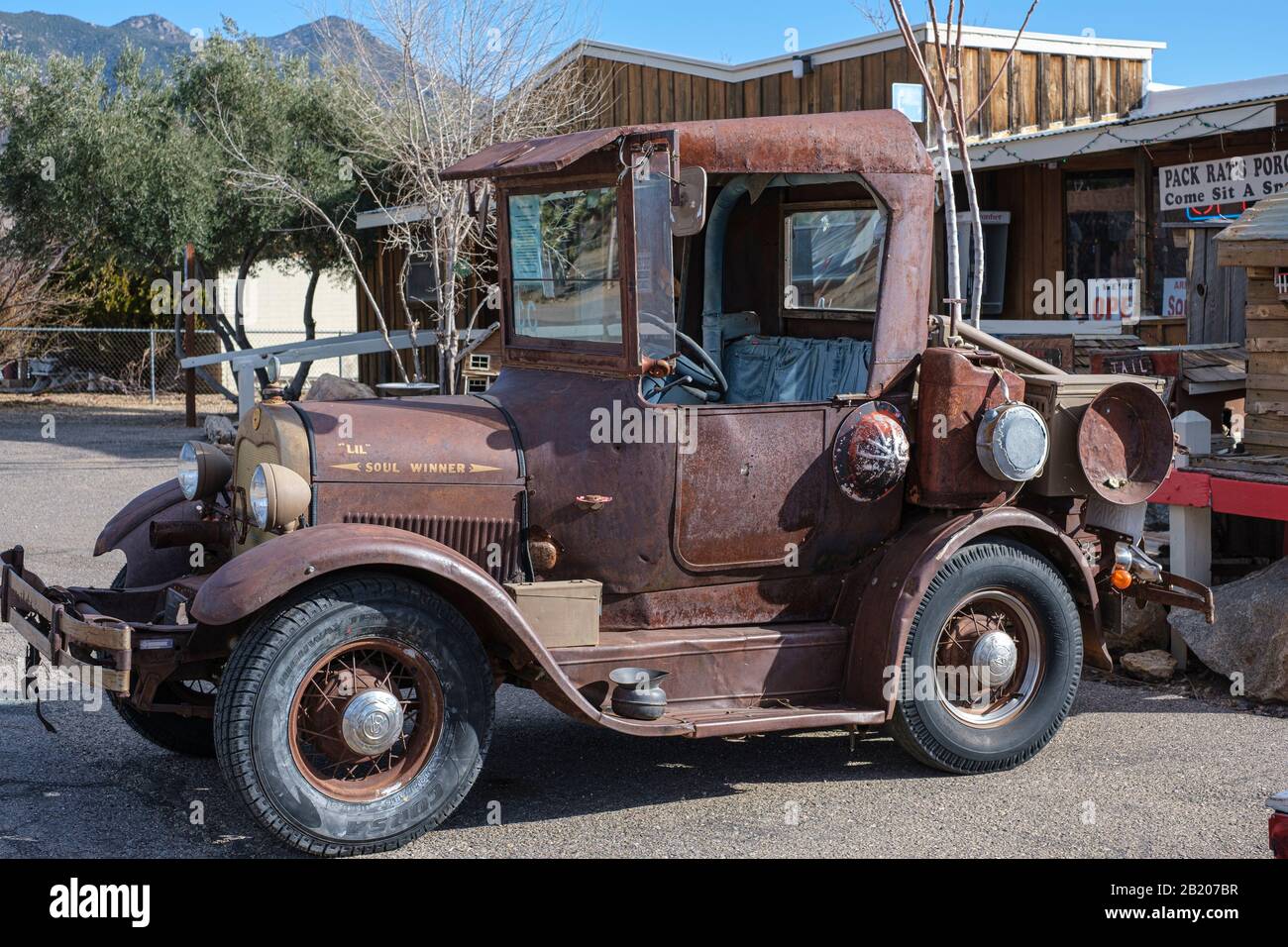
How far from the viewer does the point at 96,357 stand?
2584cm

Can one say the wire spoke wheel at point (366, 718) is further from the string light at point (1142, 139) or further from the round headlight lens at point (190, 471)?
the string light at point (1142, 139)

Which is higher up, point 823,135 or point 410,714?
point 823,135

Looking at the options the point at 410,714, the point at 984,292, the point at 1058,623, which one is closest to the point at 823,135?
the point at 1058,623

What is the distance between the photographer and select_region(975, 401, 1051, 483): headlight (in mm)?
5438

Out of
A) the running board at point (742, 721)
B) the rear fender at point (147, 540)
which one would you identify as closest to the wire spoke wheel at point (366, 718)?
the running board at point (742, 721)

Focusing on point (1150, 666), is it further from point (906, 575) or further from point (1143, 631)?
point (906, 575)

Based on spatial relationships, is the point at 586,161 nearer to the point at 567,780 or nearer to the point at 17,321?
the point at 567,780

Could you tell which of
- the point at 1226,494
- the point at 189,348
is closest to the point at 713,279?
the point at 1226,494

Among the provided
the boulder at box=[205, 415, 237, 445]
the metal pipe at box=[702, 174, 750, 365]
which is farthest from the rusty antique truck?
the boulder at box=[205, 415, 237, 445]

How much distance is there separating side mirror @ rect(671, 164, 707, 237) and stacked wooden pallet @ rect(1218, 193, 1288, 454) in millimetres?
3349

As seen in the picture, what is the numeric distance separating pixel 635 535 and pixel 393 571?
36.5 inches

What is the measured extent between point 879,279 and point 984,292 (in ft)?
28.4

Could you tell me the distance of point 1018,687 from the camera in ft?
18.9

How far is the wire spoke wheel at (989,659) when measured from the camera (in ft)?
18.4
